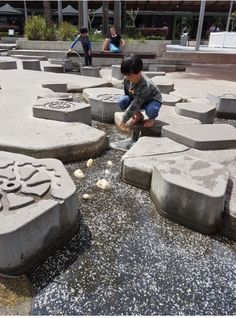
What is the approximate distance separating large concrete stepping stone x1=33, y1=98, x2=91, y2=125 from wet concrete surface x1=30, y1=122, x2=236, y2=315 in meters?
1.77

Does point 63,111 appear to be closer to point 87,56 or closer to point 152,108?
point 152,108

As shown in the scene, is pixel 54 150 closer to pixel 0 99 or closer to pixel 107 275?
pixel 107 275

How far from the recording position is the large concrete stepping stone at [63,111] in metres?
3.94

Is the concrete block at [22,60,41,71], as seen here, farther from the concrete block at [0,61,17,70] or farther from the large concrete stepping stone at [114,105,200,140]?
the large concrete stepping stone at [114,105,200,140]

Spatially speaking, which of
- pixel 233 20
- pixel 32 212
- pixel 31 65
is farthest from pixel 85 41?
pixel 233 20

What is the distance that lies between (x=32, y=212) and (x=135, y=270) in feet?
2.44

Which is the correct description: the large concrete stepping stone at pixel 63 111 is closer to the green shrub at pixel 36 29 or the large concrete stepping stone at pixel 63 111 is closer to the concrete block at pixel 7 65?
the concrete block at pixel 7 65

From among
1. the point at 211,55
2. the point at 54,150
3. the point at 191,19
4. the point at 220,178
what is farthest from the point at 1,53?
the point at 191,19

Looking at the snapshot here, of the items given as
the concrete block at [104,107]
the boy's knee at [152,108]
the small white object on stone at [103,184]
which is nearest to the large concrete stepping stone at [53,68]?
the concrete block at [104,107]

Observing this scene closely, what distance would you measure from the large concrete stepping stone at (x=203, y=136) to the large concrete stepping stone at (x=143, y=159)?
11cm

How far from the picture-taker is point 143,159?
285cm

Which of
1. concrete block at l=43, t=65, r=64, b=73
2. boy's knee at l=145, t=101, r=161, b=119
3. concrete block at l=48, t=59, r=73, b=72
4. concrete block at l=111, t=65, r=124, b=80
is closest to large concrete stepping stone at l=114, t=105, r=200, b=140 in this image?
boy's knee at l=145, t=101, r=161, b=119

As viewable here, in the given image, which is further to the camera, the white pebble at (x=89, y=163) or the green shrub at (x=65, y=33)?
the green shrub at (x=65, y=33)

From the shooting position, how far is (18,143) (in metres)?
3.15
